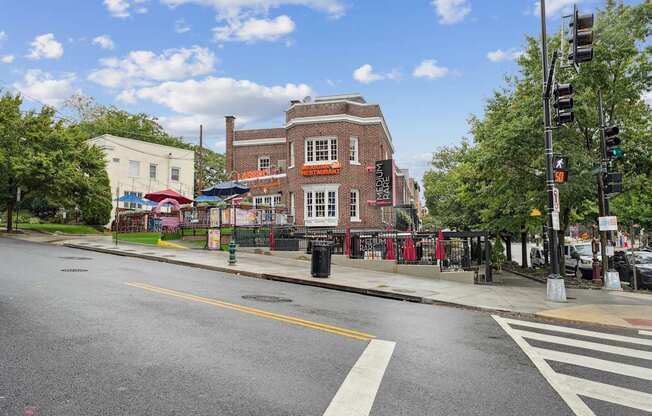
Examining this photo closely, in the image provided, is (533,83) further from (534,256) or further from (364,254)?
(534,256)

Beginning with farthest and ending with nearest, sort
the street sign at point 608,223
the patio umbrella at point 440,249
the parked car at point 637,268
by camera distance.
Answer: the parked car at point 637,268 < the patio umbrella at point 440,249 < the street sign at point 608,223

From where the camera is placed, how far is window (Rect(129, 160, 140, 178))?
1660 inches

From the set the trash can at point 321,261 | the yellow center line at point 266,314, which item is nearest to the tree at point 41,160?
the trash can at point 321,261

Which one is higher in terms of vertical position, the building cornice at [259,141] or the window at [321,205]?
the building cornice at [259,141]

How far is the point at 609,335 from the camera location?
859 centimetres

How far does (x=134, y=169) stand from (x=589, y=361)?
4242 centimetres

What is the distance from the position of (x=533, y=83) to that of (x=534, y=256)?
635 inches

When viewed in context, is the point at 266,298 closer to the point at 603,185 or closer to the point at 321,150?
the point at 603,185

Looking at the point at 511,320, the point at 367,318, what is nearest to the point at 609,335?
the point at 511,320

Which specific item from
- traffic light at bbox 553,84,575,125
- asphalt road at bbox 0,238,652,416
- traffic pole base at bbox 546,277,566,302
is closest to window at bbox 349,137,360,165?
traffic light at bbox 553,84,575,125

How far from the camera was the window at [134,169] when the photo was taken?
42.2 meters

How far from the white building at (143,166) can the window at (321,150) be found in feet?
57.9

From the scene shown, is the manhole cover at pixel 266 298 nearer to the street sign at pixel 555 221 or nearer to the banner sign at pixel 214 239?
the street sign at pixel 555 221

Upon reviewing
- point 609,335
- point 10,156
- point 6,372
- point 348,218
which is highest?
point 10,156
